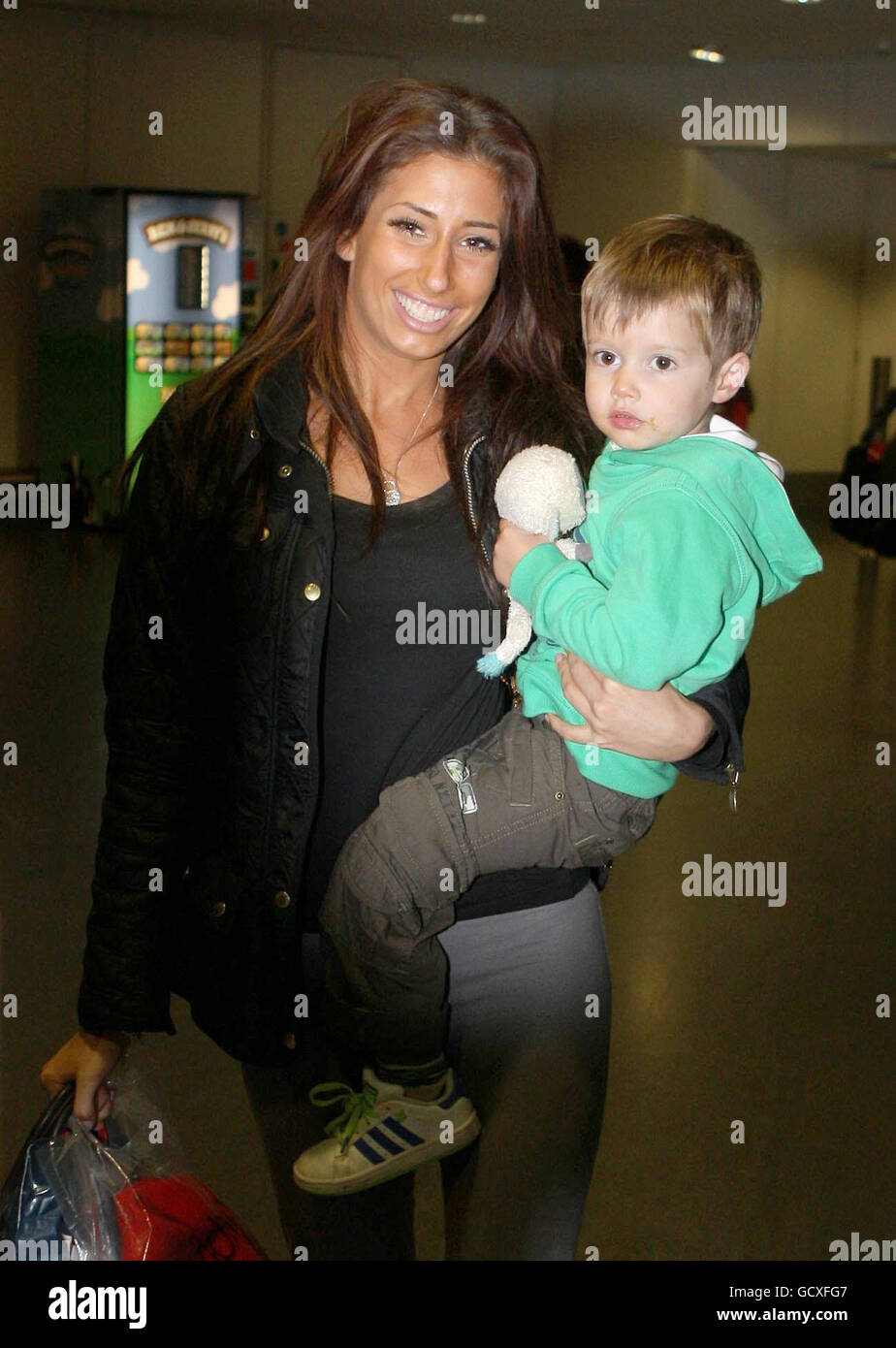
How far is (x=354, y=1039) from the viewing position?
1997 millimetres

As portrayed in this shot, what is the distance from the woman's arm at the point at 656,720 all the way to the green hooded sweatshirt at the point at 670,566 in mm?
25

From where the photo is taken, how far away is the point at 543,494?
1.80m

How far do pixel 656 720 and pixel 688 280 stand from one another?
1.67 feet

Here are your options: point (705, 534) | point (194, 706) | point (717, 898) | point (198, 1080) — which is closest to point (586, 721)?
point (705, 534)

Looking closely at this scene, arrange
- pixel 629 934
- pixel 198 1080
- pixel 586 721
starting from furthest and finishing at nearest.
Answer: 1. pixel 629 934
2. pixel 198 1080
3. pixel 586 721

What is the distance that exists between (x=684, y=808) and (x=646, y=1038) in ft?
7.29

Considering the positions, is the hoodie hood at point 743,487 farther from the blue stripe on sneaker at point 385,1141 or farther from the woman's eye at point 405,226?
the blue stripe on sneaker at point 385,1141

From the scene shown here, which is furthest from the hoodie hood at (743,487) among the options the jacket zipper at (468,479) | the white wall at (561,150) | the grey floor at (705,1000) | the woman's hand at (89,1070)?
the white wall at (561,150)

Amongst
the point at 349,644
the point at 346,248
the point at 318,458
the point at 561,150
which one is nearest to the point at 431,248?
the point at 346,248

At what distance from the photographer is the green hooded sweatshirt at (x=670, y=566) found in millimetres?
1655

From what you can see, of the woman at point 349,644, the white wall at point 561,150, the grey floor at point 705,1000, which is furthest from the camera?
the white wall at point 561,150

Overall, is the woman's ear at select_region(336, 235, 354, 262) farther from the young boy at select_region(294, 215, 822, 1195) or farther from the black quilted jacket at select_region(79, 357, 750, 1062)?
the young boy at select_region(294, 215, 822, 1195)

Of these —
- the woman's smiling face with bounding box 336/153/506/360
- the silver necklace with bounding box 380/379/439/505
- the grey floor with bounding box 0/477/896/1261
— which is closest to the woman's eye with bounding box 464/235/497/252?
the woman's smiling face with bounding box 336/153/506/360

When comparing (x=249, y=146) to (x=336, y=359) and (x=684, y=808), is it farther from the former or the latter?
(x=336, y=359)
